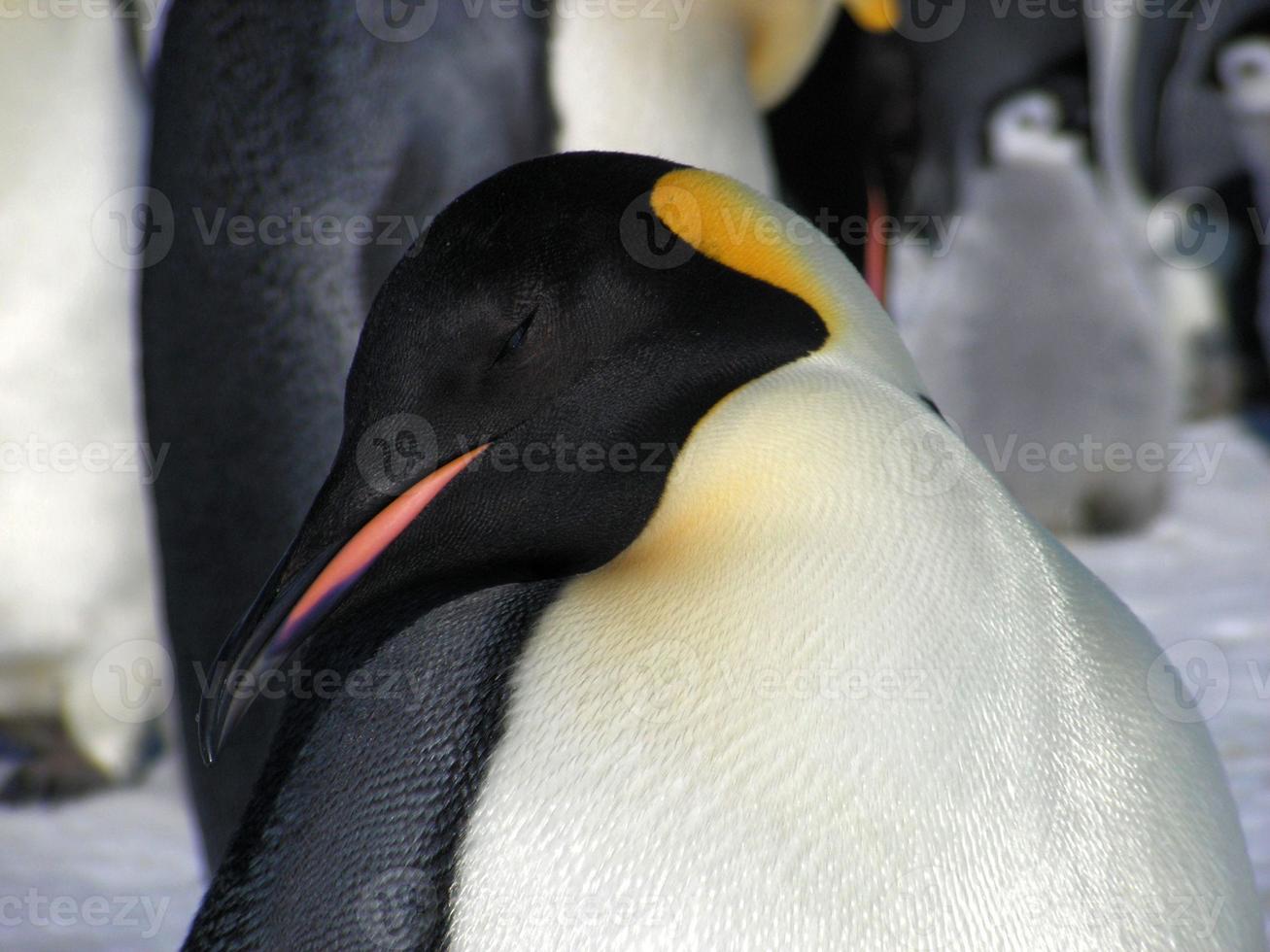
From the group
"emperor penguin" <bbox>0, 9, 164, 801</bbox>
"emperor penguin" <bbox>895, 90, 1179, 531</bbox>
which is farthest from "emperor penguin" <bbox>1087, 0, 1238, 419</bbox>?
"emperor penguin" <bbox>0, 9, 164, 801</bbox>

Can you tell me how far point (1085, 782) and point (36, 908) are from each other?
1535 mm

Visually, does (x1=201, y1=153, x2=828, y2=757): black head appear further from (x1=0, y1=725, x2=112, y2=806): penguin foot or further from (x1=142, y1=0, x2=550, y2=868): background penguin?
(x1=0, y1=725, x2=112, y2=806): penguin foot

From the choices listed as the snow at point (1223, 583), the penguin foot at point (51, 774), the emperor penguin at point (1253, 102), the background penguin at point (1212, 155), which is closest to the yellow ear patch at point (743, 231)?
the snow at point (1223, 583)

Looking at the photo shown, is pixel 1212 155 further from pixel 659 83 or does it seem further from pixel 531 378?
pixel 531 378

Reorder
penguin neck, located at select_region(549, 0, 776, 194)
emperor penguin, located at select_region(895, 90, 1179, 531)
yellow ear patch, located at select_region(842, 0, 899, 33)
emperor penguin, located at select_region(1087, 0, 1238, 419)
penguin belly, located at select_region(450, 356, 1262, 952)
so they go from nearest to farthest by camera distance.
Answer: penguin belly, located at select_region(450, 356, 1262, 952)
penguin neck, located at select_region(549, 0, 776, 194)
yellow ear patch, located at select_region(842, 0, 899, 33)
emperor penguin, located at select_region(895, 90, 1179, 531)
emperor penguin, located at select_region(1087, 0, 1238, 419)

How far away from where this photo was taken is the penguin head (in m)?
0.91

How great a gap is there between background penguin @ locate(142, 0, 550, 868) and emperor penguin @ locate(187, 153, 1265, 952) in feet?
1.97

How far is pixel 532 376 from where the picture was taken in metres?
0.93

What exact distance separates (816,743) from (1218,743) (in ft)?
4.78

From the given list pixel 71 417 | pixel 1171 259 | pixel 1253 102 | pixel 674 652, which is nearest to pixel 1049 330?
pixel 1253 102

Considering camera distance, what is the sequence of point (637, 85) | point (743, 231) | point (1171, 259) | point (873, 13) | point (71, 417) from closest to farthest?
point (743, 231) < point (637, 85) < point (873, 13) < point (71, 417) < point (1171, 259)

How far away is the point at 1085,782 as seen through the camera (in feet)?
2.90

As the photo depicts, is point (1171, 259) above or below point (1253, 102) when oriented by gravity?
below

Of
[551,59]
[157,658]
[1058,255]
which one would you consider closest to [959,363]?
[1058,255]
